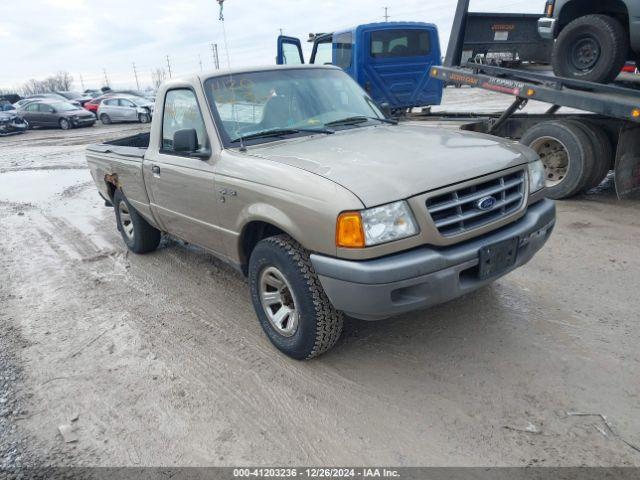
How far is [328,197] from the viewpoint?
104 inches

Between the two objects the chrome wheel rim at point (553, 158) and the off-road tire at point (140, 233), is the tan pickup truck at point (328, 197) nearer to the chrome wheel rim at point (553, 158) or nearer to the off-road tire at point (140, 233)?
the off-road tire at point (140, 233)

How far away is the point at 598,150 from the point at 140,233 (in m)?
5.52

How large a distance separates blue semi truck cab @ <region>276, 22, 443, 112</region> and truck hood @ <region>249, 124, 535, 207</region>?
6994 mm

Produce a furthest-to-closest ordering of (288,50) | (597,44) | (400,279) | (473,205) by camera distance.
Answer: (288,50), (597,44), (473,205), (400,279)

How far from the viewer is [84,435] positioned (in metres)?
2.73

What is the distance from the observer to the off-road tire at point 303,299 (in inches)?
115

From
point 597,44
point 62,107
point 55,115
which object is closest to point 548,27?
point 597,44

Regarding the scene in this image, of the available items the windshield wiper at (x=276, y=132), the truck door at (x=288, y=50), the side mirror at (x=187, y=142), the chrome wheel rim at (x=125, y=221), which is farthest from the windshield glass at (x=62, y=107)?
the windshield wiper at (x=276, y=132)

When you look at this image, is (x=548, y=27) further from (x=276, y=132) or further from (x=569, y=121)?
(x=276, y=132)

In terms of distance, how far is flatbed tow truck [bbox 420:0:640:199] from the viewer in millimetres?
5570

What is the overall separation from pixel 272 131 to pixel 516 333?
2.29m

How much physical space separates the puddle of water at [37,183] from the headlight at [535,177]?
8.08 metres

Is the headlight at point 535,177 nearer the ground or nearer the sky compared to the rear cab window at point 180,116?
nearer the ground

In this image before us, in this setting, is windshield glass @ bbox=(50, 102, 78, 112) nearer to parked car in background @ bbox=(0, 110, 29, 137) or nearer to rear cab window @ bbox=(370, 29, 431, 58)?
parked car in background @ bbox=(0, 110, 29, 137)
